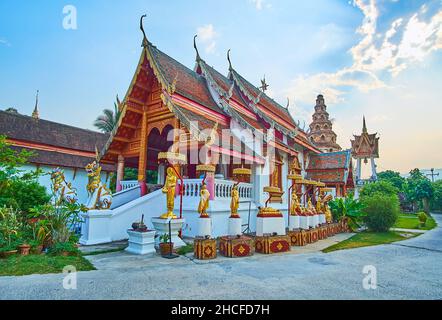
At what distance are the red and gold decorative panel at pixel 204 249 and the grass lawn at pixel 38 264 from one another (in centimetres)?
197

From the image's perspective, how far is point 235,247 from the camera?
609 cm

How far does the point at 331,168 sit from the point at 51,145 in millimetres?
17922

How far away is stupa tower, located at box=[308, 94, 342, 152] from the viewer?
34.5 m

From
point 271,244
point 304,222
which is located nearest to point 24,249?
point 271,244

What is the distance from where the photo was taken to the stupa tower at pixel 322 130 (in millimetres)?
34456

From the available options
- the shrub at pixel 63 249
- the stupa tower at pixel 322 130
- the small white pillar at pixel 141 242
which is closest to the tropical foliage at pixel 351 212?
the small white pillar at pixel 141 242

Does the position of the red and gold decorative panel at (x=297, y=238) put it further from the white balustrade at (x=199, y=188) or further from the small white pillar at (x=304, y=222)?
the white balustrade at (x=199, y=188)

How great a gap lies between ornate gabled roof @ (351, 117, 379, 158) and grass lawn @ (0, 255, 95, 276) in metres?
40.7

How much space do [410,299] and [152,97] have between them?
9.82 metres

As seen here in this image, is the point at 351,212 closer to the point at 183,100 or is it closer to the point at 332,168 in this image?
the point at 332,168
